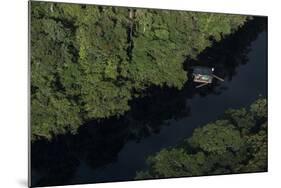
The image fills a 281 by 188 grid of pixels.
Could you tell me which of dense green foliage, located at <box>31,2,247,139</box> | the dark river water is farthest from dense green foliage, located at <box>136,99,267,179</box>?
dense green foliage, located at <box>31,2,247,139</box>

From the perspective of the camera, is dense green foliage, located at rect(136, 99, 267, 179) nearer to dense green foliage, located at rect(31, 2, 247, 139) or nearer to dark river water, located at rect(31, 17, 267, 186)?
dark river water, located at rect(31, 17, 267, 186)

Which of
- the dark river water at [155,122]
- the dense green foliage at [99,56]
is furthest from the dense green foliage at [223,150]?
the dense green foliage at [99,56]

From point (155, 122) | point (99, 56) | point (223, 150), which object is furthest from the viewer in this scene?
point (223, 150)

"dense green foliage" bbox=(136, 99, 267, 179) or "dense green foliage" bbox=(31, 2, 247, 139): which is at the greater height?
"dense green foliage" bbox=(31, 2, 247, 139)

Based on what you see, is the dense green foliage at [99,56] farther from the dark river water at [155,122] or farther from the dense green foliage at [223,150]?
the dense green foliage at [223,150]

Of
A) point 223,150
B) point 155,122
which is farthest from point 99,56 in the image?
point 223,150

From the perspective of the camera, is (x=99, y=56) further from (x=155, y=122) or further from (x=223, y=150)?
(x=223, y=150)
